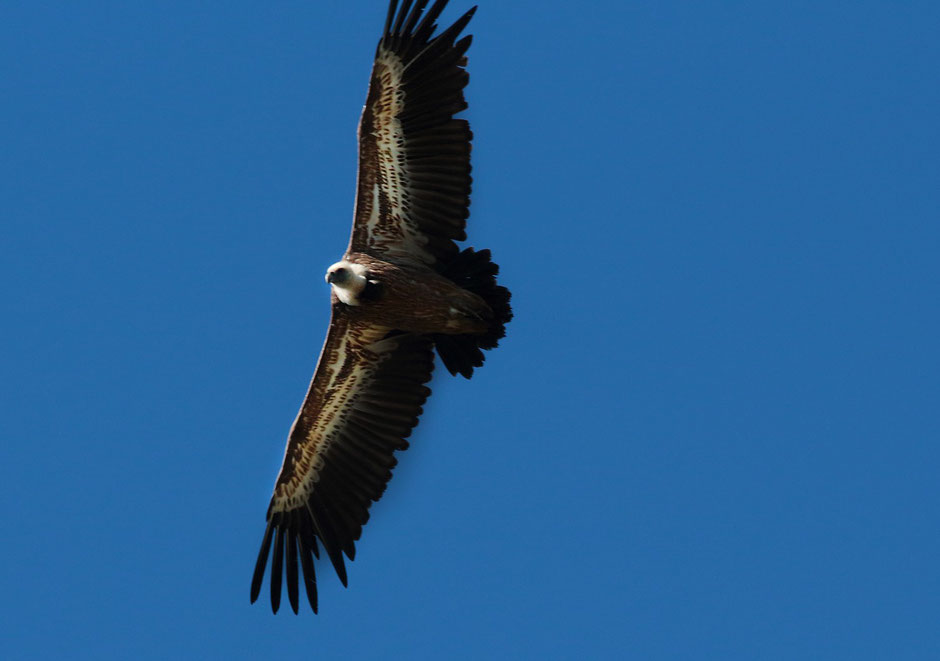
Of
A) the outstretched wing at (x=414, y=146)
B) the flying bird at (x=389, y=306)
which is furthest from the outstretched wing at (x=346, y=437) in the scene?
the outstretched wing at (x=414, y=146)

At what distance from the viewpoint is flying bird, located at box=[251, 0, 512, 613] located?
47.8 feet

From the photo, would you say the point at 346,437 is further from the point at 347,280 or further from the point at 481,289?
the point at 481,289

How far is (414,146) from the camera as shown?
1472cm

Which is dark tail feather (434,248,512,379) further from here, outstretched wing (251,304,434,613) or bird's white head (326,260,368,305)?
bird's white head (326,260,368,305)

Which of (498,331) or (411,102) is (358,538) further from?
(411,102)

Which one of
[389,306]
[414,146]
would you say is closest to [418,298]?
[389,306]

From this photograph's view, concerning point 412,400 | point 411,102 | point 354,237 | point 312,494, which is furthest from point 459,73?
point 312,494

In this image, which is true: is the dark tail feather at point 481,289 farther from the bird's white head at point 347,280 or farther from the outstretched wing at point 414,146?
the bird's white head at point 347,280

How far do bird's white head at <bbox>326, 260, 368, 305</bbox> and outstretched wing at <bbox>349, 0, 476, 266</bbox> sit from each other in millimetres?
471

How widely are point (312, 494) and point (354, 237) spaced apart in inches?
116

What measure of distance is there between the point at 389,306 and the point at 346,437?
175 cm

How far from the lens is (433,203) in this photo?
587 inches

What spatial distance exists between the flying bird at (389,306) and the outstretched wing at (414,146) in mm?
12

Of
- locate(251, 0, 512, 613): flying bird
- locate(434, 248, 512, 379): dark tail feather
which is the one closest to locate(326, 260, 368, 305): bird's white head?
locate(251, 0, 512, 613): flying bird
